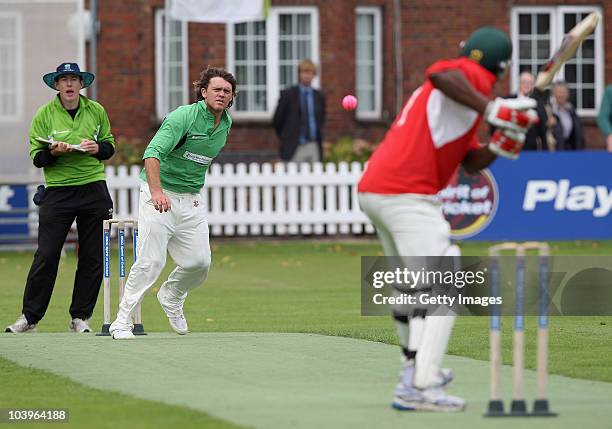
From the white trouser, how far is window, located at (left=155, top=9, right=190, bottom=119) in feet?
53.1

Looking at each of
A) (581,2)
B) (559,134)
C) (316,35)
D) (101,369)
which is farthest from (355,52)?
(101,369)

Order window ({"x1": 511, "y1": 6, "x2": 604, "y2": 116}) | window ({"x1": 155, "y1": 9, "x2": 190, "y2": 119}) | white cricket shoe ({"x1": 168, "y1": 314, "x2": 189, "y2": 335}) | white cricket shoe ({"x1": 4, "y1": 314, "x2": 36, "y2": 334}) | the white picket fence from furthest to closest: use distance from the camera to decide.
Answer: window ({"x1": 511, "y1": 6, "x2": 604, "y2": 116}) → window ({"x1": 155, "y1": 9, "x2": 190, "y2": 119}) → the white picket fence → white cricket shoe ({"x1": 4, "y1": 314, "x2": 36, "y2": 334}) → white cricket shoe ({"x1": 168, "y1": 314, "x2": 189, "y2": 335})

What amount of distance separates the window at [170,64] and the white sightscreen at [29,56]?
5.52 m

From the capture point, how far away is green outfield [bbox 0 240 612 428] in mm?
8328

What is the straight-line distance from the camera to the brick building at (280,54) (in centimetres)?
2842

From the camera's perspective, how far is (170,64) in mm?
28719

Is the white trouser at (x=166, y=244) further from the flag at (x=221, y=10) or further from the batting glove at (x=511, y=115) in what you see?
the flag at (x=221, y=10)

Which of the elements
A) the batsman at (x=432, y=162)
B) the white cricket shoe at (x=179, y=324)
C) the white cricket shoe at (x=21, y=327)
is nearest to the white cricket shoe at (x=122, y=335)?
the white cricket shoe at (x=179, y=324)

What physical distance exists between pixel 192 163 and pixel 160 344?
4.37ft

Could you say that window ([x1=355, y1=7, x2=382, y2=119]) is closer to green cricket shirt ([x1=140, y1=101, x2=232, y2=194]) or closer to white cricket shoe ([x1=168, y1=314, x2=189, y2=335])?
white cricket shoe ([x1=168, y1=314, x2=189, y2=335])

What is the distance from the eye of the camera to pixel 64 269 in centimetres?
2052

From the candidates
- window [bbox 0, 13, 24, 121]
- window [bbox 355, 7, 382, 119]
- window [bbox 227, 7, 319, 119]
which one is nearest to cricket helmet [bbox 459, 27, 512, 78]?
window [bbox 0, 13, 24, 121]

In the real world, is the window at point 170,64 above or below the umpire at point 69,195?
above

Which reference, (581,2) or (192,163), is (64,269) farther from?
(581,2)
